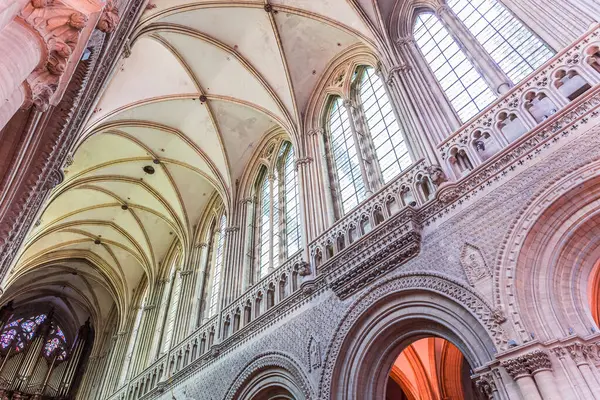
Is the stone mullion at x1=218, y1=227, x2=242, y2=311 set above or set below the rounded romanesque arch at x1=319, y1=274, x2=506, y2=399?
above

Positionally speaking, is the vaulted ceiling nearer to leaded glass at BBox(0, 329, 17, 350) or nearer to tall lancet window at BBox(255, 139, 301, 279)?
tall lancet window at BBox(255, 139, 301, 279)

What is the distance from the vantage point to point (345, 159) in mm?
9570

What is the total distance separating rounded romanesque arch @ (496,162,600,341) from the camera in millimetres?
4398

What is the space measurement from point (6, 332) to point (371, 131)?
84.0 ft

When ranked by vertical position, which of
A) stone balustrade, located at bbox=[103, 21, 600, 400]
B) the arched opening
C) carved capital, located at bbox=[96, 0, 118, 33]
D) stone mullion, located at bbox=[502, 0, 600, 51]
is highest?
stone mullion, located at bbox=[502, 0, 600, 51]

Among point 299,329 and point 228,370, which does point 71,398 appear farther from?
point 299,329

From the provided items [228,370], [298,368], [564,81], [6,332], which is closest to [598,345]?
[564,81]

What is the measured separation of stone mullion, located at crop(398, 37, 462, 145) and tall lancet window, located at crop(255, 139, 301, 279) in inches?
157

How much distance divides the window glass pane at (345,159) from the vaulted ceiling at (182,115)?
1.13 metres

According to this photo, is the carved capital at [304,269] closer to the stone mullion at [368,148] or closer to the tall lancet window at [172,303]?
the stone mullion at [368,148]

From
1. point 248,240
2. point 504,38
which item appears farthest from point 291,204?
point 504,38

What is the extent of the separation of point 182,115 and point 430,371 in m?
10.2

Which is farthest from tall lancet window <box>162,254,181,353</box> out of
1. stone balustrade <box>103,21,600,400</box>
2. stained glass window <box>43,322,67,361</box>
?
stained glass window <box>43,322,67,361</box>

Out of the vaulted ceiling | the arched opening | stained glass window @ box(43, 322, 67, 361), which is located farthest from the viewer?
stained glass window @ box(43, 322, 67, 361)
